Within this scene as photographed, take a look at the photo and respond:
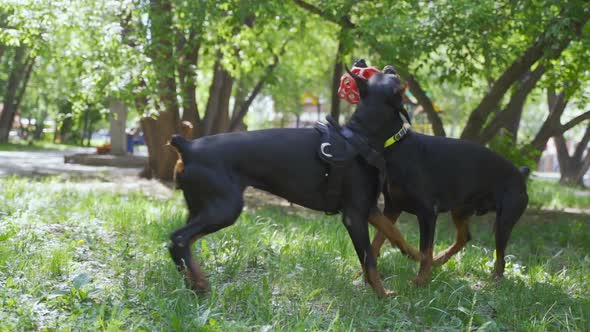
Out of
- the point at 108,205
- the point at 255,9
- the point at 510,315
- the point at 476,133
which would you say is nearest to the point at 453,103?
the point at 476,133

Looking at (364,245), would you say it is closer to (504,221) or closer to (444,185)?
(444,185)

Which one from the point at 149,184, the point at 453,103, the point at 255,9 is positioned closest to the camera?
the point at 255,9

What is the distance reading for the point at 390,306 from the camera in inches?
171

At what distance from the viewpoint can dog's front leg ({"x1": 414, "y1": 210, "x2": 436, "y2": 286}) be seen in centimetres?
504

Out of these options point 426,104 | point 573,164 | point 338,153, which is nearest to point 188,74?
point 426,104

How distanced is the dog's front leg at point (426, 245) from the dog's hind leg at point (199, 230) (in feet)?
5.30

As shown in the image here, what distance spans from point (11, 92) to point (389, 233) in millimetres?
32724

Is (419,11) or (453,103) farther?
(453,103)

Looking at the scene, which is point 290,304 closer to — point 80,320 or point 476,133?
point 80,320

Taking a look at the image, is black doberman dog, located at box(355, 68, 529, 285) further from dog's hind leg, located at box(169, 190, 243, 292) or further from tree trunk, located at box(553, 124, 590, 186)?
tree trunk, located at box(553, 124, 590, 186)

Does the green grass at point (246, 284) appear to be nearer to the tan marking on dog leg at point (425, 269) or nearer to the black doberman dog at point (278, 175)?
the tan marking on dog leg at point (425, 269)

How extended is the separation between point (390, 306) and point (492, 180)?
1967 mm

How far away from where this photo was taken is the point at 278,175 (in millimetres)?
4574

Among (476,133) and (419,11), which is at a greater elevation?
(419,11)
